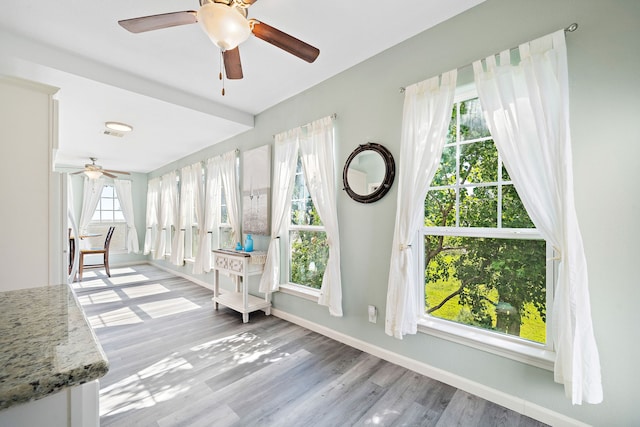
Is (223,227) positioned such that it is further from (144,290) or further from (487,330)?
(487,330)

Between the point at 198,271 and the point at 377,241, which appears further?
the point at 198,271

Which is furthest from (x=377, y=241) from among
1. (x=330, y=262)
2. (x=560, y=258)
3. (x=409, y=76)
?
(x=409, y=76)

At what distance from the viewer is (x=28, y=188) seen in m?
1.99

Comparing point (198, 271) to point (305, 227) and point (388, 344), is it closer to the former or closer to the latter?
point (305, 227)

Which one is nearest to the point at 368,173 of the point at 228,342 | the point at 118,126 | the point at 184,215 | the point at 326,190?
the point at 326,190

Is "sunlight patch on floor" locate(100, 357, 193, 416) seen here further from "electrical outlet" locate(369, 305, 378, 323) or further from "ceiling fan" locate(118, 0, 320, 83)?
"ceiling fan" locate(118, 0, 320, 83)

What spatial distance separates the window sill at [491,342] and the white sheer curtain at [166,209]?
553cm

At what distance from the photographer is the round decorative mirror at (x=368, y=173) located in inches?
92.0

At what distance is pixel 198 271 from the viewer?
4641 mm

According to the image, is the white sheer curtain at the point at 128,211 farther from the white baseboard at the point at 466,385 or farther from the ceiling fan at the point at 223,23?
the ceiling fan at the point at 223,23

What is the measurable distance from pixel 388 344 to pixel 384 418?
27.1 inches

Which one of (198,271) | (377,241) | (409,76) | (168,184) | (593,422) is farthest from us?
(168,184)

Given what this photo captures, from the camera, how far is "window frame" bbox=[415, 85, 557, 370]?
167 centimetres

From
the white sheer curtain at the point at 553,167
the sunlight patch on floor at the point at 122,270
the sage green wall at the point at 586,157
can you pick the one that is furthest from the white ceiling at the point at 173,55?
the sunlight patch on floor at the point at 122,270
